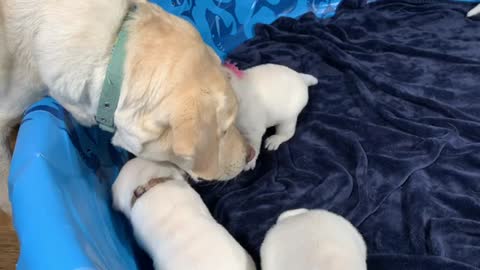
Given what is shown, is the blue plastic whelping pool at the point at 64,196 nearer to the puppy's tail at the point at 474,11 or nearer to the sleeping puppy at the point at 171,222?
the sleeping puppy at the point at 171,222

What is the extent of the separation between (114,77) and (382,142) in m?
1.12

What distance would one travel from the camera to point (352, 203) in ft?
5.87

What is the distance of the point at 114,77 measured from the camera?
1307 millimetres

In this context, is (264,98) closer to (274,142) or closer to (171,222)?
(274,142)

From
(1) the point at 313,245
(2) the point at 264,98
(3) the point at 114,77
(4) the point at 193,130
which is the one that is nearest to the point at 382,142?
(2) the point at 264,98

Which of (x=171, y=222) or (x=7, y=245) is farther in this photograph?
(x=7, y=245)

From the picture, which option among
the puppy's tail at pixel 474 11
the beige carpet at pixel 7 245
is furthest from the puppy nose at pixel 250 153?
the puppy's tail at pixel 474 11

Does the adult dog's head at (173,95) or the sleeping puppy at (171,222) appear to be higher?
the adult dog's head at (173,95)

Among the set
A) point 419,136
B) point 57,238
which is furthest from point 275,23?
point 57,238

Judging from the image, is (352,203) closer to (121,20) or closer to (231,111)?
(231,111)

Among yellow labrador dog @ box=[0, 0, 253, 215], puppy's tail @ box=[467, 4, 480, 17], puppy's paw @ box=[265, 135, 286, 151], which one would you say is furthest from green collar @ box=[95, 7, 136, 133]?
puppy's tail @ box=[467, 4, 480, 17]

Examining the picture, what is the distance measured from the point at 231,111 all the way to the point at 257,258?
0.53m

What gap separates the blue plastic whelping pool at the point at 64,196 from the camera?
1171 millimetres

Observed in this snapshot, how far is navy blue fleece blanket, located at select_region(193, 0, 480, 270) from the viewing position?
1685mm
